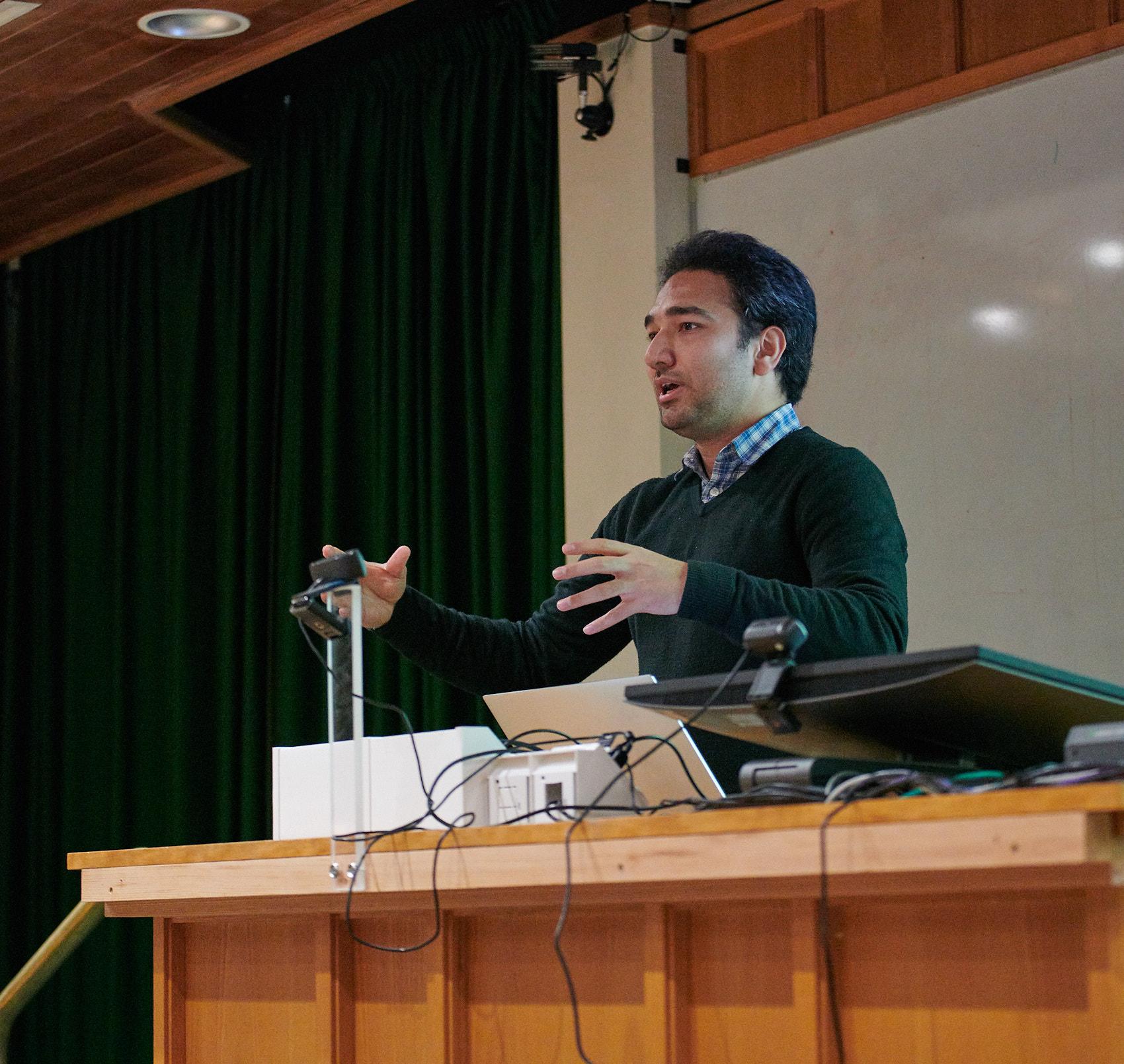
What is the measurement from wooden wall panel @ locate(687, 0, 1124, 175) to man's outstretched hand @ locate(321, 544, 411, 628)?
1.68m

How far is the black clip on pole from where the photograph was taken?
1491 mm

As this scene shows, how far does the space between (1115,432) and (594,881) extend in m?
1.88

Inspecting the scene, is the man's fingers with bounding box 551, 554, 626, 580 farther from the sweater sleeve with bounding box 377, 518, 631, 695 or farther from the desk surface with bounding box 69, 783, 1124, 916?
the sweater sleeve with bounding box 377, 518, 631, 695

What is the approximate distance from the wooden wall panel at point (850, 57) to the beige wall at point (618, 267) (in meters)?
0.09

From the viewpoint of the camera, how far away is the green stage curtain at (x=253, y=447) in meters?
4.09

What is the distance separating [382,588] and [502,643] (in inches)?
11.0

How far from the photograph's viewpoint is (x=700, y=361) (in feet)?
8.30

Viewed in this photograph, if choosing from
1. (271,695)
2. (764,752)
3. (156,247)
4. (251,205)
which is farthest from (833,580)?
(156,247)

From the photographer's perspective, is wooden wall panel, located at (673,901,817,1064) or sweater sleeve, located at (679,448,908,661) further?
sweater sleeve, located at (679,448,908,661)

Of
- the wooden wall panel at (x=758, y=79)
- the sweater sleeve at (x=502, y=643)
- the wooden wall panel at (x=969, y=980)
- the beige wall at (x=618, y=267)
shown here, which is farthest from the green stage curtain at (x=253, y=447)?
the wooden wall panel at (x=969, y=980)

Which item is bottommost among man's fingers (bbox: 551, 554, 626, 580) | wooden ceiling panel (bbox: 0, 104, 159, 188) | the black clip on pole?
the black clip on pole

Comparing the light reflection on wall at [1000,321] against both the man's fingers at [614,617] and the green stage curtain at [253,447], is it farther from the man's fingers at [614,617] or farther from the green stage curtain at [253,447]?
the man's fingers at [614,617]

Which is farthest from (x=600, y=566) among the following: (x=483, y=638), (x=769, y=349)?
(x=769, y=349)

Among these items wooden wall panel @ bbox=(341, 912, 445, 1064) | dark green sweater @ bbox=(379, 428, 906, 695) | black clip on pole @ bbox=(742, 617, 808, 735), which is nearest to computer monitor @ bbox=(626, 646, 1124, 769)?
black clip on pole @ bbox=(742, 617, 808, 735)
